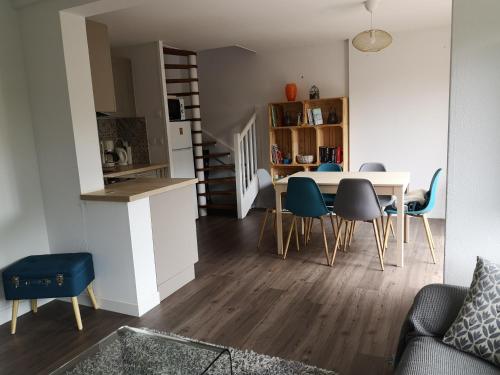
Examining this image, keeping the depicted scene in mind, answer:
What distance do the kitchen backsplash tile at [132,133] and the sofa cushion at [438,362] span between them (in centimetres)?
456

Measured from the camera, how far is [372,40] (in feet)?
11.5

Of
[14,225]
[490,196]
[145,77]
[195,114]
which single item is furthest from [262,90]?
[490,196]

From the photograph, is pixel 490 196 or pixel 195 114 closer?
pixel 490 196

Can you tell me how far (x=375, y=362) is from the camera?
7.32 ft

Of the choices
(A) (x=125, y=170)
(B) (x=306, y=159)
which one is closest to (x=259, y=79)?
(B) (x=306, y=159)

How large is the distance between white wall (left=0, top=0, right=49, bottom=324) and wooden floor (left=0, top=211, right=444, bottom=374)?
0.52 metres

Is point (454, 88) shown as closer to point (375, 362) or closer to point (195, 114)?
point (375, 362)

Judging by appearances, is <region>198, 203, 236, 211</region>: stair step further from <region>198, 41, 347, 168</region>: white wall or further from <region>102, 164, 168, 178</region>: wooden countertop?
<region>102, 164, 168, 178</region>: wooden countertop

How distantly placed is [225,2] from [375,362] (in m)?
3.06

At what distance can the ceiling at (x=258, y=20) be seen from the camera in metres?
3.73

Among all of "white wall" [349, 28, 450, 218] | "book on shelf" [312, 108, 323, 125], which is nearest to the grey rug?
"white wall" [349, 28, 450, 218]

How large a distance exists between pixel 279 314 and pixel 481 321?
149 cm

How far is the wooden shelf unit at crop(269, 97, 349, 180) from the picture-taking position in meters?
5.65

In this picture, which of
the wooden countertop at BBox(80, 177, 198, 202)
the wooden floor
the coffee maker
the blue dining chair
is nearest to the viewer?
the wooden floor
